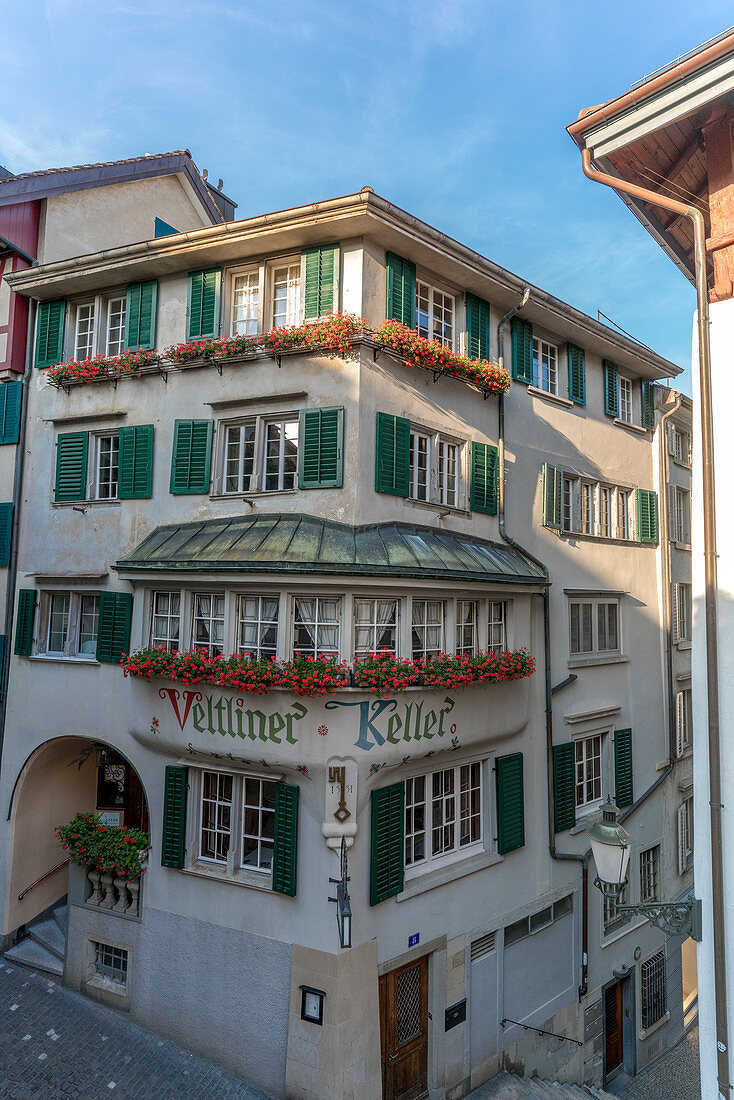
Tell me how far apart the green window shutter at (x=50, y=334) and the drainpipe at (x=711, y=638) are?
11377 millimetres

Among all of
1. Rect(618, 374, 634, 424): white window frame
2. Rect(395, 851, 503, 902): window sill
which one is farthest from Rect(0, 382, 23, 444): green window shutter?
Rect(618, 374, 634, 424): white window frame

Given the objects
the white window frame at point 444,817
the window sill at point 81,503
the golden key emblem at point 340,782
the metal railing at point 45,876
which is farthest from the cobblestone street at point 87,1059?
the window sill at point 81,503

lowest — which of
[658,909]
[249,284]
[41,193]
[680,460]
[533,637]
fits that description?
[658,909]

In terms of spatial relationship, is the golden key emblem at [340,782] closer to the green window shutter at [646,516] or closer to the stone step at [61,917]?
the stone step at [61,917]

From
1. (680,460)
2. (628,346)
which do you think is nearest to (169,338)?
(628,346)

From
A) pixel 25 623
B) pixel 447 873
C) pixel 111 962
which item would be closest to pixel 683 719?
pixel 447 873

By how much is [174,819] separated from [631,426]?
47.0 ft

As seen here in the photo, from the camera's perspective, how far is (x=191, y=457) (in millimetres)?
12523

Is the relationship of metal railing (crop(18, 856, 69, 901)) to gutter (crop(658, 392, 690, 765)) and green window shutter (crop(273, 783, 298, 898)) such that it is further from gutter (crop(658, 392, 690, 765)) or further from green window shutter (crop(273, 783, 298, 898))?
gutter (crop(658, 392, 690, 765))

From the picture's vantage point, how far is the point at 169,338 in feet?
43.8

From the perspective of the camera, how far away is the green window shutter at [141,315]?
13422 mm

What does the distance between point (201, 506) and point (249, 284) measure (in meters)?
4.43

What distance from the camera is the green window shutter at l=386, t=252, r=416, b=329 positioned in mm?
12008

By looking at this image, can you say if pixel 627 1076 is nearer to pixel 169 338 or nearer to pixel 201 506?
pixel 201 506
